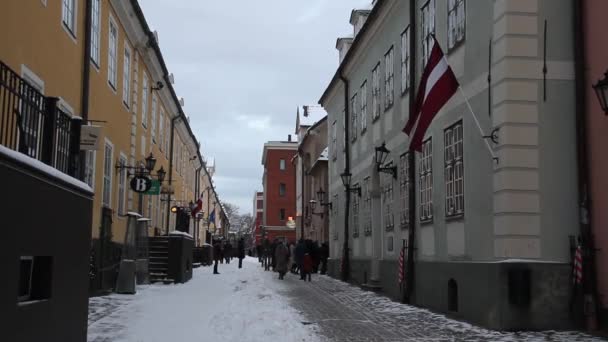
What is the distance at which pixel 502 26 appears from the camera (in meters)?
11.9

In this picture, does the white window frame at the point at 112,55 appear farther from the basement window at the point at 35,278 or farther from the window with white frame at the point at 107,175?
the basement window at the point at 35,278

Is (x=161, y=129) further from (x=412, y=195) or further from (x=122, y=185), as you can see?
(x=412, y=195)

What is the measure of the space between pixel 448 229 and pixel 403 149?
4.48m

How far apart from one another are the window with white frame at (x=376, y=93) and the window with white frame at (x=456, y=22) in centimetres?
724

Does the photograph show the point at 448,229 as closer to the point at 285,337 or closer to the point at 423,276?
the point at 423,276

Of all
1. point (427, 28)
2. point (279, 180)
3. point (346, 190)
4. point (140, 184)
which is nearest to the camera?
point (427, 28)

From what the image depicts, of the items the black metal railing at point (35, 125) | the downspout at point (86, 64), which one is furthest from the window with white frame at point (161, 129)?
the black metal railing at point (35, 125)

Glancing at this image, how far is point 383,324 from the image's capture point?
510 inches

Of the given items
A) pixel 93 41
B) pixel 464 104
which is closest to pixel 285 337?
pixel 464 104

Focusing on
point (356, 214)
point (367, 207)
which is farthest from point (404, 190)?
point (356, 214)

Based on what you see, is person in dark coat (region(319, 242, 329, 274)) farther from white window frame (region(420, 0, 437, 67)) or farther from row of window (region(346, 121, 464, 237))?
white window frame (region(420, 0, 437, 67))

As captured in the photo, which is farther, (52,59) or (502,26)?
(52,59)

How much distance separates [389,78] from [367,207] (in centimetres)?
492

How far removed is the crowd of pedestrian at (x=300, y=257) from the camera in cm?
2809
